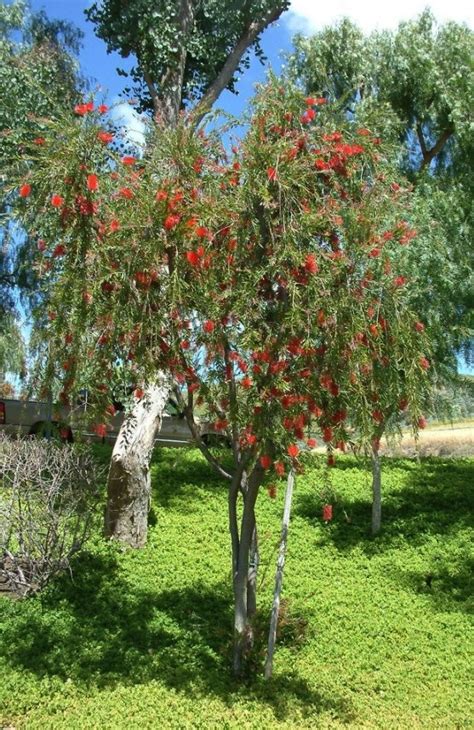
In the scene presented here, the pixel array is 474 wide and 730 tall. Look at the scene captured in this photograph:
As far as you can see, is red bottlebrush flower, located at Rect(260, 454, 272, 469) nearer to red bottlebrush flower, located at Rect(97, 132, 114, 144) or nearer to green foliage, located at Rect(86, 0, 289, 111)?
red bottlebrush flower, located at Rect(97, 132, 114, 144)

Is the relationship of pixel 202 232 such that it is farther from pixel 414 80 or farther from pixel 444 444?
pixel 444 444

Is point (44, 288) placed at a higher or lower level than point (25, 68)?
lower

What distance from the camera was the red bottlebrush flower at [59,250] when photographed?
484 centimetres

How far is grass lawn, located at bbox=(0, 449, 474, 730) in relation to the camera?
5137mm

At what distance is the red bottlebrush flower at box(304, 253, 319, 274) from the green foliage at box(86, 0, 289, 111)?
738 centimetres

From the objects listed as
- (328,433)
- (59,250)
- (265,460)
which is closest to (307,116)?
(59,250)

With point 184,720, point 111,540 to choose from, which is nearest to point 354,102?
point 111,540

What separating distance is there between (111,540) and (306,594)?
2.25 meters

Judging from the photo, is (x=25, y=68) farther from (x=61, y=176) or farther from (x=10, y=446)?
(x=61, y=176)

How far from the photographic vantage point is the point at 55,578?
23.2 feet

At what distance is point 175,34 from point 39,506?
763cm

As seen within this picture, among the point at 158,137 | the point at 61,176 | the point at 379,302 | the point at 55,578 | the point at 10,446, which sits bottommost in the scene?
the point at 55,578

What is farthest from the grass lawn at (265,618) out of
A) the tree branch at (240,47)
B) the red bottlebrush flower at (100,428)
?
the tree branch at (240,47)

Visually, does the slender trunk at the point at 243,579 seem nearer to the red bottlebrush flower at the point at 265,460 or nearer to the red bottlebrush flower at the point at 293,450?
the red bottlebrush flower at the point at 265,460
